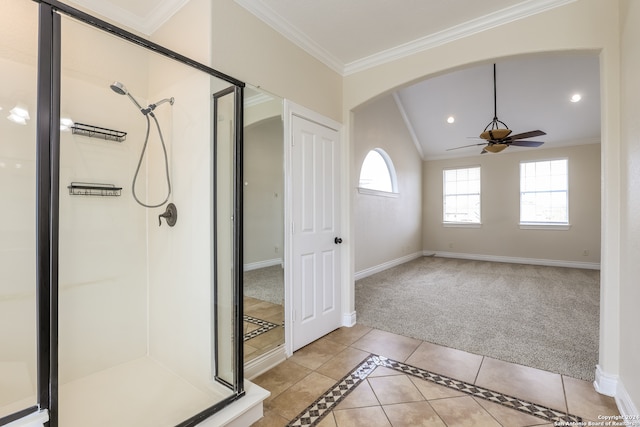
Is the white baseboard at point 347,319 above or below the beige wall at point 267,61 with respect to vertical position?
below

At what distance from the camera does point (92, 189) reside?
2.13m

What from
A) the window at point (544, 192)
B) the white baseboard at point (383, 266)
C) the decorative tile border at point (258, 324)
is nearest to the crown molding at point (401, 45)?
the decorative tile border at point (258, 324)

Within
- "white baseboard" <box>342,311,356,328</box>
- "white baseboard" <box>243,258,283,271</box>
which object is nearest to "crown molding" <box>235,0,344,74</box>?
"white baseboard" <box>243,258,283,271</box>

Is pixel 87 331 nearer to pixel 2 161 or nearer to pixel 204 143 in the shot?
pixel 2 161

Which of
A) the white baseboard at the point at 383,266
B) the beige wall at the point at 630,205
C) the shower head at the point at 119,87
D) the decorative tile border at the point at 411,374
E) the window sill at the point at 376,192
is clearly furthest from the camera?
the window sill at the point at 376,192

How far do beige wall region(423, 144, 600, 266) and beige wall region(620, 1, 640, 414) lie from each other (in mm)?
5540

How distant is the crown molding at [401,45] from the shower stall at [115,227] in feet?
2.52

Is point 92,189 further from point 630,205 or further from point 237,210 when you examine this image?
point 630,205

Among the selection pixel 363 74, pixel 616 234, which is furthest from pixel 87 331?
pixel 616 234

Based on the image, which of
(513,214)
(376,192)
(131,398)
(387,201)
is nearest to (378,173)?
(376,192)

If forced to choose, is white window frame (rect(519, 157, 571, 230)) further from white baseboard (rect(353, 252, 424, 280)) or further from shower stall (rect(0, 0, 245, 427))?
shower stall (rect(0, 0, 245, 427))

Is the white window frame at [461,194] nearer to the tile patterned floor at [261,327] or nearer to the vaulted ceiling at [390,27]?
the vaulted ceiling at [390,27]

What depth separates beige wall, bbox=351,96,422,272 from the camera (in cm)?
520

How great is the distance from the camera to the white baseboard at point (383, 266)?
5186 millimetres
